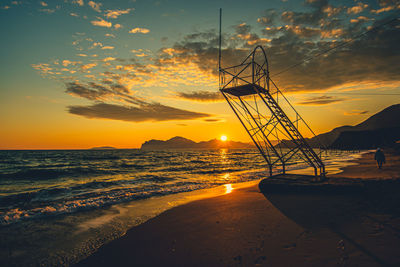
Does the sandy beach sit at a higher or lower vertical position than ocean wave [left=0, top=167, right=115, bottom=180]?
higher

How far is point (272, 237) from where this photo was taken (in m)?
6.08

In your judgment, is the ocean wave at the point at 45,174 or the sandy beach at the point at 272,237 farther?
the ocean wave at the point at 45,174

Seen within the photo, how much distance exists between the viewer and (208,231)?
7082mm

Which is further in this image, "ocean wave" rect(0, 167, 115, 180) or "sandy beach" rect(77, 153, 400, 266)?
"ocean wave" rect(0, 167, 115, 180)

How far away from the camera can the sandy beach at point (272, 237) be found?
4902 millimetres

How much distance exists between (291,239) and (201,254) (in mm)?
2634

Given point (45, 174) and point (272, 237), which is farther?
point (45, 174)

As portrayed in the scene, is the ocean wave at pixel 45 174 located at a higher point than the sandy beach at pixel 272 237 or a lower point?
lower

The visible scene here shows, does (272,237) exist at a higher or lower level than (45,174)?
higher

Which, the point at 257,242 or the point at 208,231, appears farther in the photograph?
the point at 208,231

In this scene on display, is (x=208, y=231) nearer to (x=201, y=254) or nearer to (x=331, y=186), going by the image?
(x=201, y=254)

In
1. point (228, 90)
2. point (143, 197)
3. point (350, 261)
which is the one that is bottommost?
point (143, 197)

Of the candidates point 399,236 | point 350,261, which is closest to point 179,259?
point 350,261

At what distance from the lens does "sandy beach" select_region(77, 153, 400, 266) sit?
4902mm
